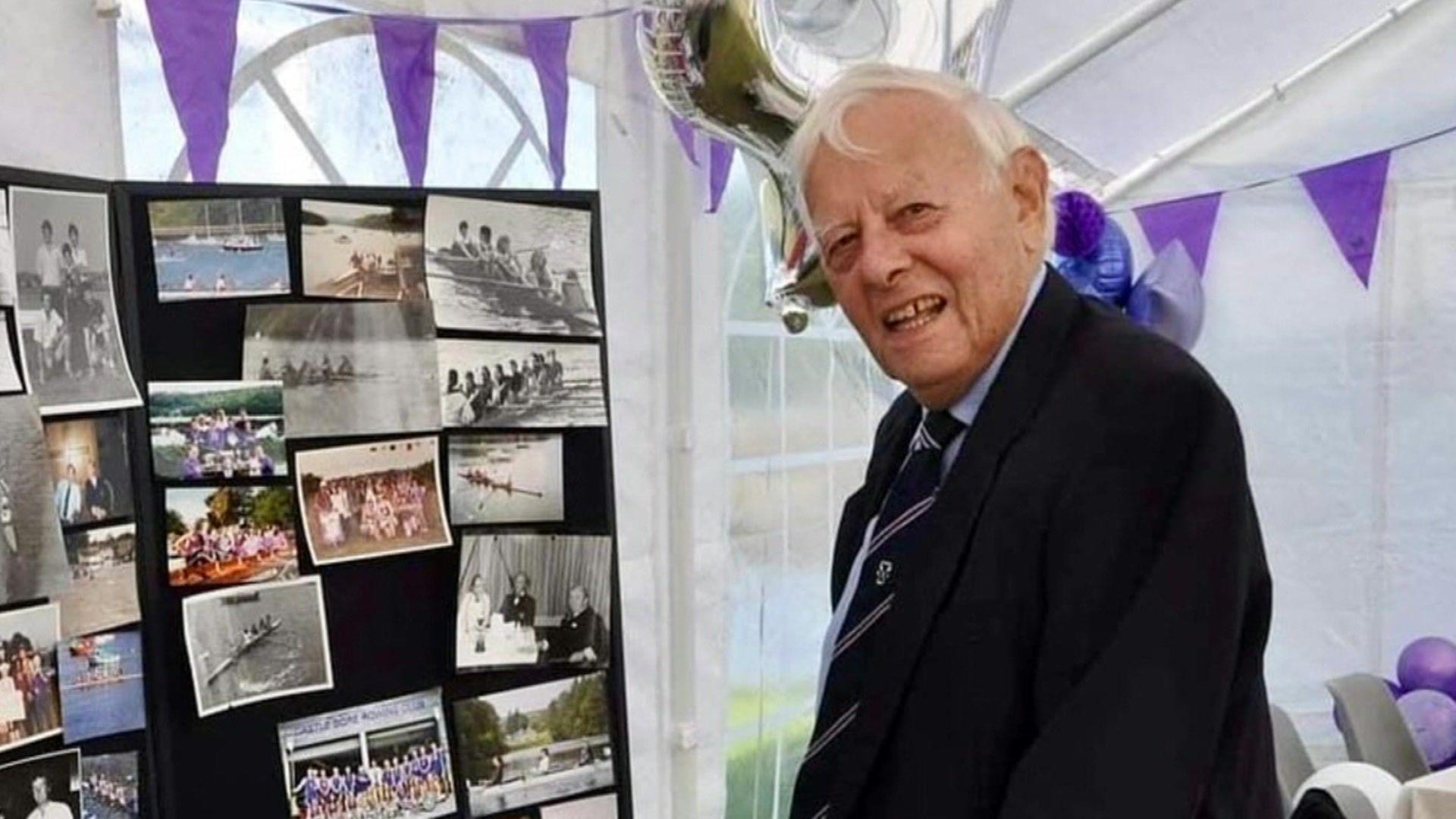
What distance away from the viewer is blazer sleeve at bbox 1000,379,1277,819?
2.13ft

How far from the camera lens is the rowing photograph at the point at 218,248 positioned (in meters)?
1.11

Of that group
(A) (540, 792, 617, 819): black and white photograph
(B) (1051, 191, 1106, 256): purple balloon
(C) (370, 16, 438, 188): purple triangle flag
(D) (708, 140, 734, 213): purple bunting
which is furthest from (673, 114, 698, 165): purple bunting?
(A) (540, 792, 617, 819): black and white photograph

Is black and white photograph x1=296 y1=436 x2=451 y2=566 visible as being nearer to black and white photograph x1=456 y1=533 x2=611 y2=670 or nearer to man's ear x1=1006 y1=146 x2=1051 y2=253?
black and white photograph x1=456 y1=533 x2=611 y2=670

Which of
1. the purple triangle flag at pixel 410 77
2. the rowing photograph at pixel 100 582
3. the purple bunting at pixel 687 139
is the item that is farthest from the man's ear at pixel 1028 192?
the purple bunting at pixel 687 139

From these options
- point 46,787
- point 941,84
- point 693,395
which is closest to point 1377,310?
point 693,395

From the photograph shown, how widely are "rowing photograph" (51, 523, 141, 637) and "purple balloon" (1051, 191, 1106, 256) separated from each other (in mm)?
1351

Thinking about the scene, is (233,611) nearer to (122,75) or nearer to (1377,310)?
(122,75)

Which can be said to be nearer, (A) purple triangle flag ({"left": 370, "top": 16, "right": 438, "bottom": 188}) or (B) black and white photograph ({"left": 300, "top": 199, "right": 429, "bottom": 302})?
(B) black and white photograph ({"left": 300, "top": 199, "right": 429, "bottom": 302})

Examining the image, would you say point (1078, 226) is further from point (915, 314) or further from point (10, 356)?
point (10, 356)

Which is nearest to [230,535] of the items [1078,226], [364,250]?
[364,250]

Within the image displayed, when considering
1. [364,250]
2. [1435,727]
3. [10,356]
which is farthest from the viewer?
[1435,727]

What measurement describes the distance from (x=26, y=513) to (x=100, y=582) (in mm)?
112

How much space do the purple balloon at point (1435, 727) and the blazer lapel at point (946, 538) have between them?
169 cm

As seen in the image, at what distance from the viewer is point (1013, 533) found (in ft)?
2.27
